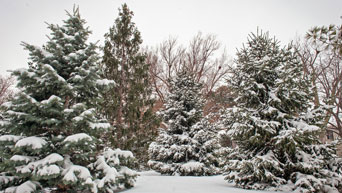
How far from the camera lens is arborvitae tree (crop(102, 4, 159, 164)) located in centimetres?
820

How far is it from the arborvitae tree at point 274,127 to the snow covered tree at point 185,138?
133 inches

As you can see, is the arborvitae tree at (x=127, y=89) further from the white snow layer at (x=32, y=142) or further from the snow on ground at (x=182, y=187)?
the white snow layer at (x=32, y=142)

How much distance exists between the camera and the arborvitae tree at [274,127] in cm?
459

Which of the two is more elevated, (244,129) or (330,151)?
(244,129)

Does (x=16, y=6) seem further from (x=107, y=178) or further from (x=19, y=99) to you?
(x=107, y=178)

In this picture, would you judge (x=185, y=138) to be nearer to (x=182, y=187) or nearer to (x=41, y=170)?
(x=182, y=187)

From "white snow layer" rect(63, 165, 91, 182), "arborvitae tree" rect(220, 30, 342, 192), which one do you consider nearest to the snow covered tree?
"arborvitae tree" rect(220, 30, 342, 192)

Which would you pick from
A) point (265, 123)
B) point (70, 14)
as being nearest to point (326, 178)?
point (265, 123)

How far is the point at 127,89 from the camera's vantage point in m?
8.76

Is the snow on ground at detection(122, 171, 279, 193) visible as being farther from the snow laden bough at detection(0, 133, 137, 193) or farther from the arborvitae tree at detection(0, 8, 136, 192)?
the snow laden bough at detection(0, 133, 137, 193)

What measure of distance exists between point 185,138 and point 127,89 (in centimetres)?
376

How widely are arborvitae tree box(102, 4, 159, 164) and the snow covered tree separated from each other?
3.11ft

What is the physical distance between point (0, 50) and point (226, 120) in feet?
35.6

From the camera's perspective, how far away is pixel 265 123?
4.91 meters
